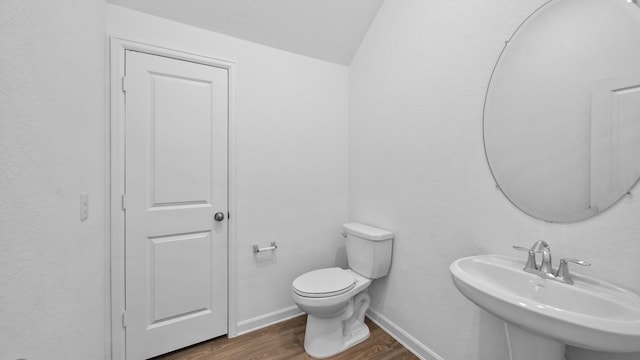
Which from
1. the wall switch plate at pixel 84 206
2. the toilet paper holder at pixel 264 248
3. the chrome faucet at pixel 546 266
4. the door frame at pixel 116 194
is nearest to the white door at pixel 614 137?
the chrome faucet at pixel 546 266

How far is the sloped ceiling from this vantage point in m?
1.60

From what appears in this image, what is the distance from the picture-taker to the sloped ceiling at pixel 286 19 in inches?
63.0

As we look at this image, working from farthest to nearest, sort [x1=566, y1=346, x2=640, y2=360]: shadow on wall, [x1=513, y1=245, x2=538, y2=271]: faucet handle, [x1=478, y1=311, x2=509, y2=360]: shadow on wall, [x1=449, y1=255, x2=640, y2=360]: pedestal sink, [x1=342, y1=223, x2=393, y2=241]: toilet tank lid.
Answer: [x1=342, y1=223, x2=393, y2=241]: toilet tank lid
[x1=478, y1=311, x2=509, y2=360]: shadow on wall
[x1=513, y1=245, x2=538, y2=271]: faucet handle
[x1=566, y1=346, x2=640, y2=360]: shadow on wall
[x1=449, y1=255, x2=640, y2=360]: pedestal sink

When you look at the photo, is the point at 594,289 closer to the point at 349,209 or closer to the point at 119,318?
the point at 349,209

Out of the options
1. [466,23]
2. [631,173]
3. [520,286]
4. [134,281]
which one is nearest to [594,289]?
[520,286]

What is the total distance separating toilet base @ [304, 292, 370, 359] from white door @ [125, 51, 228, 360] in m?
0.64

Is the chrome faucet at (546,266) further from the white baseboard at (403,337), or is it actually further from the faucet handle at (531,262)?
the white baseboard at (403,337)

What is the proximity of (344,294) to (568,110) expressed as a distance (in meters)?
1.47

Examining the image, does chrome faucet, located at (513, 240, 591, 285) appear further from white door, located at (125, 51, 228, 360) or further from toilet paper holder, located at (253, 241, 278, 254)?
white door, located at (125, 51, 228, 360)

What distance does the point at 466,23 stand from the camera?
1.37m

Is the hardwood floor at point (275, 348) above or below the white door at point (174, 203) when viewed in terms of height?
below

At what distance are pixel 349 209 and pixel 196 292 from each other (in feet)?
4.42

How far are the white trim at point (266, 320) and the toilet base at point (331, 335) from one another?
36 cm

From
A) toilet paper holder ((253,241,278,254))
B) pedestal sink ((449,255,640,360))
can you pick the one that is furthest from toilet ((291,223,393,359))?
pedestal sink ((449,255,640,360))
